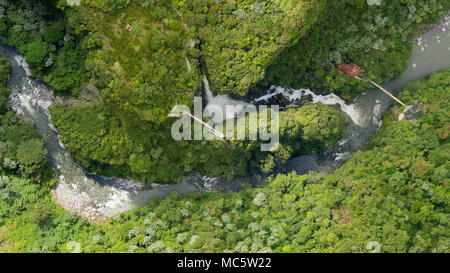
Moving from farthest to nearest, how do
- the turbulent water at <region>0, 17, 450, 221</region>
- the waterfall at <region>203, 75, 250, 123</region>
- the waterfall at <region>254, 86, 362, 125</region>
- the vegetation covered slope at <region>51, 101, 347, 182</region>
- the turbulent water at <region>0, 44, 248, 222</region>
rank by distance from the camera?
the waterfall at <region>254, 86, 362, 125</region> → the turbulent water at <region>0, 17, 450, 221</region> → the turbulent water at <region>0, 44, 248, 222</region> → the waterfall at <region>203, 75, 250, 123</region> → the vegetation covered slope at <region>51, 101, 347, 182</region>

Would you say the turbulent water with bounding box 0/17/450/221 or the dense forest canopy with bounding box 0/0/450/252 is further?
the turbulent water with bounding box 0/17/450/221

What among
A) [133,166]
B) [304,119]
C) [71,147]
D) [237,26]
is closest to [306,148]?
[304,119]

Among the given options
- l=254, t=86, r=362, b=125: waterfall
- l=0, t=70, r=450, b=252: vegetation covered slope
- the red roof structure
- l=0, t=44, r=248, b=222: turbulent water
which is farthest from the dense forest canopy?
l=0, t=44, r=248, b=222: turbulent water

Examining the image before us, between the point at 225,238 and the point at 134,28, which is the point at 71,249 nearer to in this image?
the point at 225,238

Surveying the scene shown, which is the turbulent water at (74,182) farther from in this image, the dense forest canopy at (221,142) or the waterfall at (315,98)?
the waterfall at (315,98)

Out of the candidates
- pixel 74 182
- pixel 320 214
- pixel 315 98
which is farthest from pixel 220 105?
pixel 74 182

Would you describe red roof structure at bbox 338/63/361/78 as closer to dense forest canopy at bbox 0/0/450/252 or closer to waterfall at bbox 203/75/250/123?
dense forest canopy at bbox 0/0/450/252

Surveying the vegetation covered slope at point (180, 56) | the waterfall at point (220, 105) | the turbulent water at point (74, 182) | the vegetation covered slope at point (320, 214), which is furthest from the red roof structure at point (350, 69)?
the turbulent water at point (74, 182)
